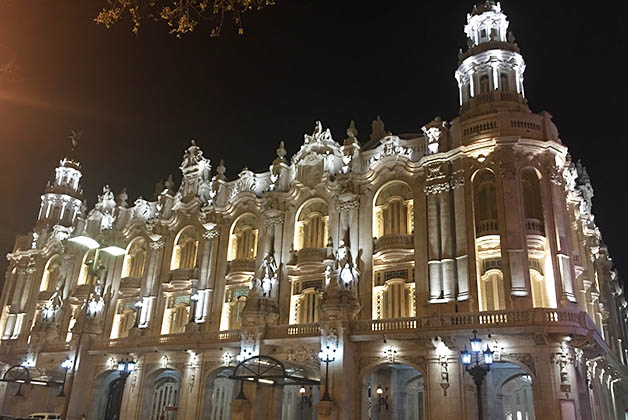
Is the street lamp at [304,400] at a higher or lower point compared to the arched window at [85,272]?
lower

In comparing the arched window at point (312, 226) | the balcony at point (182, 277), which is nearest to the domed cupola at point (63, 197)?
the balcony at point (182, 277)

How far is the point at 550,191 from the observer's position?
33062 mm

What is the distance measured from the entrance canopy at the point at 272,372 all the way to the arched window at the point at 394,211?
10.5 metres

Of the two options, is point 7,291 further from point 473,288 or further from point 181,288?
point 473,288

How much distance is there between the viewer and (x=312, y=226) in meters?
40.6

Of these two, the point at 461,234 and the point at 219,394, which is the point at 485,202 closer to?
the point at 461,234

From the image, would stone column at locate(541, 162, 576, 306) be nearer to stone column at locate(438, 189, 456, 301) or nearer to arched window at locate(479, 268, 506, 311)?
arched window at locate(479, 268, 506, 311)

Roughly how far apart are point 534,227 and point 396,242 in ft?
27.5

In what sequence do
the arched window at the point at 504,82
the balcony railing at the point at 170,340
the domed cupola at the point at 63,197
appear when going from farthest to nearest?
the domed cupola at the point at 63,197, the balcony railing at the point at 170,340, the arched window at the point at 504,82

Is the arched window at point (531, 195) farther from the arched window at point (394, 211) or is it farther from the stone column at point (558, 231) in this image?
the arched window at point (394, 211)

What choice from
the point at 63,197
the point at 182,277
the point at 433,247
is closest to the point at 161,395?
the point at 182,277

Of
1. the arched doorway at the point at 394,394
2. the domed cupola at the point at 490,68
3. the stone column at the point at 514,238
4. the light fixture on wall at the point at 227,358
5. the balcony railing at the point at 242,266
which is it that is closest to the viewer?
the stone column at the point at 514,238

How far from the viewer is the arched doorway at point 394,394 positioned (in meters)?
34.1

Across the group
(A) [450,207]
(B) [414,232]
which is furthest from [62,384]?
(A) [450,207]
